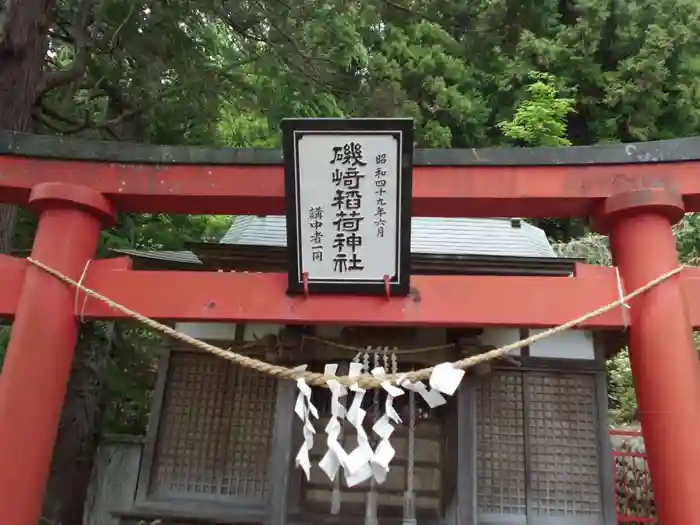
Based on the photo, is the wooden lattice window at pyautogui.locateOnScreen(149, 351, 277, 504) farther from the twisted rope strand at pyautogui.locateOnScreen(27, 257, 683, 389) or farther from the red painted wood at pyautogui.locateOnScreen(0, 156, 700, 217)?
the twisted rope strand at pyautogui.locateOnScreen(27, 257, 683, 389)

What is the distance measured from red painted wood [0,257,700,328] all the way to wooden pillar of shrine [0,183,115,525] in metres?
0.16

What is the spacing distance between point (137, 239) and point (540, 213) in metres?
5.71

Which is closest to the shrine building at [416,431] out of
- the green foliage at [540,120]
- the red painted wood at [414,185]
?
the red painted wood at [414,185]

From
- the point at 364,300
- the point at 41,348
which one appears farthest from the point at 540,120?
the point at 41,348

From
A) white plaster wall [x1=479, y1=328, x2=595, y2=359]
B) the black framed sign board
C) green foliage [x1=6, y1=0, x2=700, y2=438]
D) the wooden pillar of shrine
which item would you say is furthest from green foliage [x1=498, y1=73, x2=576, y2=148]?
the wooden pillar of shrine

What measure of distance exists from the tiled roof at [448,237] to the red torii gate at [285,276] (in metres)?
2.18

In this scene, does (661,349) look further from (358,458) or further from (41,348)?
(41,348)

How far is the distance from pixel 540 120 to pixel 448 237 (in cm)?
872

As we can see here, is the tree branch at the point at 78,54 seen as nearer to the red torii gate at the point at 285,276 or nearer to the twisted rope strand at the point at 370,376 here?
the red torii gate at the point at 285,276

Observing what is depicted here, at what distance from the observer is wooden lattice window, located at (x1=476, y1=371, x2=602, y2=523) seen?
5.42m

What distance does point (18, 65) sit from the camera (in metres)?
5.30

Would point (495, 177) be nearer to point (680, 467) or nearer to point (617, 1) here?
point (680, 467)

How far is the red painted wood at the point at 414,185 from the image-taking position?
3699 mm

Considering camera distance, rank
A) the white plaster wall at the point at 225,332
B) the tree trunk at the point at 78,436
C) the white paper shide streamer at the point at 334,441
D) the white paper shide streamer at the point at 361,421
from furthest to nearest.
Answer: the tree trunk at the point at 78,436
the white plaster wall at the point at 225,332
the white paper shide streamer at the point at 334,441
the white paper shide streamer at the point at 361,421
